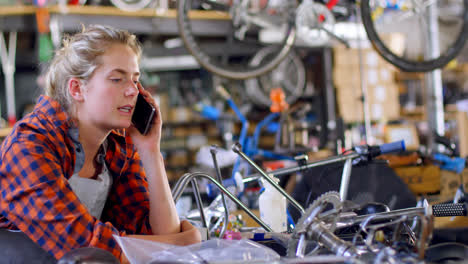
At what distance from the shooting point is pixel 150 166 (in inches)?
48.9

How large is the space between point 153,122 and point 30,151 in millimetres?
375

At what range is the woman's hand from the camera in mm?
1259

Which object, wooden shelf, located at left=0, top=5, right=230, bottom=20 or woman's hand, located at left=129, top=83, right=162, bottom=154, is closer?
woman's hand, located at left=129, top=83, right=162, bottom=154

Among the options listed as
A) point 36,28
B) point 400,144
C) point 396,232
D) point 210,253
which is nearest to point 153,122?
point 210,253

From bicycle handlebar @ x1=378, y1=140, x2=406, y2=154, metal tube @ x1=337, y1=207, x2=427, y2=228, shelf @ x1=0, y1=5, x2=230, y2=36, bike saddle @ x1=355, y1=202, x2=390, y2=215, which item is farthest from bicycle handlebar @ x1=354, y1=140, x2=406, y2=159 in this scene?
shelf @ x1=0, y1=5, x2=230, y2=36

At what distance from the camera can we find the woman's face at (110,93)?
1166mm

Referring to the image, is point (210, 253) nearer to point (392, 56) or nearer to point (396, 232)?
point (396, 232)

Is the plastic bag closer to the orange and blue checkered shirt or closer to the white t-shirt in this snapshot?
the orange and blue checkered shirt

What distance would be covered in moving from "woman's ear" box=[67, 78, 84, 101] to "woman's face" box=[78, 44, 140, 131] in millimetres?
14

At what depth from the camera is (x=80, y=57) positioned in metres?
1.17

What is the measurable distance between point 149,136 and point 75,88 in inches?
9.2

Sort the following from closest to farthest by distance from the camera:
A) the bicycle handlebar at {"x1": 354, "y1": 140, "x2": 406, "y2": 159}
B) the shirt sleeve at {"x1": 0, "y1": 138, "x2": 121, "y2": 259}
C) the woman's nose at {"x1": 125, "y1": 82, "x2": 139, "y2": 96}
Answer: the shirt sleeve at {"x1": 0, "y1": 138, "x2": 121, "y2": 259}, the woman's nose at {"x1": 125, "y1": 82, "x2": 139, "y2": 96}, the bicycle handlebar at {"x1": 354, "y1": 140, "x2": 406, "y2": 159}

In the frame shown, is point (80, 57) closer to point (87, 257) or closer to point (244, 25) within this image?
point (87, 257)

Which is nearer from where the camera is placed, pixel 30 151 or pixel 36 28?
pixel 30 151
